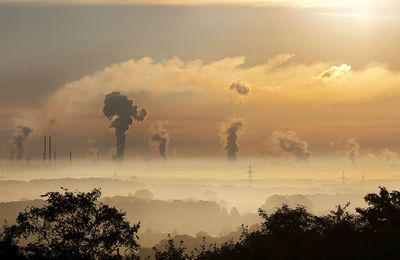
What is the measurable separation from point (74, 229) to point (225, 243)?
2134 centimetres

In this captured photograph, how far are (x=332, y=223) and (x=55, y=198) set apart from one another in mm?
48429

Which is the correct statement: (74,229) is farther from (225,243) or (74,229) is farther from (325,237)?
(325,237)

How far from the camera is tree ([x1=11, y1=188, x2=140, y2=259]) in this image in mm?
74688

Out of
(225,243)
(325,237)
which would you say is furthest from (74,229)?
(325,237)

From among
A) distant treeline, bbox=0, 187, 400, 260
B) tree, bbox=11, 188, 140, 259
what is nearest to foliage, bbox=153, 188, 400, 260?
distant treeline, bbox=0, 187, 400, 260

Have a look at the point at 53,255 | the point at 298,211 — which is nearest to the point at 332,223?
the point at 298,211

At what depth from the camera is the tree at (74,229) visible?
7469cm

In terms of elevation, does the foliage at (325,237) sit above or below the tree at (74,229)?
below

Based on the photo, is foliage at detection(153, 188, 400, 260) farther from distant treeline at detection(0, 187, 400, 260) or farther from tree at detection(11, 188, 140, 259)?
tree at detection(11, 188, 140, 259)

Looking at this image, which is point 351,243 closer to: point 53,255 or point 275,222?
point 275,222

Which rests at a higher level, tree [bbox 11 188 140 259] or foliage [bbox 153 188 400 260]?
tree [bbox 11 188 140 259]

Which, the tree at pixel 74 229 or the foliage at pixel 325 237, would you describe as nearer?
the tree at pixel 74 229

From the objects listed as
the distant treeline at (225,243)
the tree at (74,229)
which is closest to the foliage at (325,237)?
the distant treeline at (225,243)

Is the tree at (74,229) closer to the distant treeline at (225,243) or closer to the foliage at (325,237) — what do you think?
the distant treeline at (225,243)
